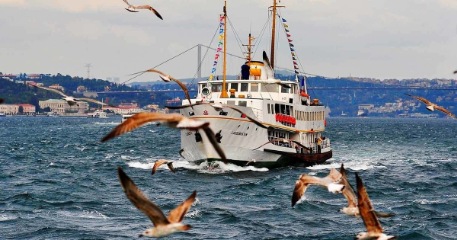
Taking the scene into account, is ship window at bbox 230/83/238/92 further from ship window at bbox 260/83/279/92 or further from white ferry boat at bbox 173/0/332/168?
ship window at bbox 260/83/279/92

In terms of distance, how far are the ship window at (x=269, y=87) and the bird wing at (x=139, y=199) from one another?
41640mm

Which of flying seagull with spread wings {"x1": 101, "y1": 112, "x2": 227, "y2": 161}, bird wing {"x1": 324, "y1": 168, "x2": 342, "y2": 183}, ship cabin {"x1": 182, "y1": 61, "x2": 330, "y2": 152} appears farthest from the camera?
ship cabin {"x1": 182, "y1": 61, "x2": 330, "y2": 152}

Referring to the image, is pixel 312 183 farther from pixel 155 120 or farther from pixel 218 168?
pixel 218 168

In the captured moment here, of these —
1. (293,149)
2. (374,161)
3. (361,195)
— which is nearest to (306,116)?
(293,149)

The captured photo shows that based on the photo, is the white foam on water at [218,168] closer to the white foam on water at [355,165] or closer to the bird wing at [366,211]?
the white foam on water at [355,165]

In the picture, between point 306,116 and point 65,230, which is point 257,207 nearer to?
point 65,230

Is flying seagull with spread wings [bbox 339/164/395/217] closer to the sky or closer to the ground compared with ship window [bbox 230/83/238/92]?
closer to the ground

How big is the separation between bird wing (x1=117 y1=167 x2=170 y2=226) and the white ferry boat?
35.3 metres

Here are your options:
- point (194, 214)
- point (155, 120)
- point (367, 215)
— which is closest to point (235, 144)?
point (194, 214)

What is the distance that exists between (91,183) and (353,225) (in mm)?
21647

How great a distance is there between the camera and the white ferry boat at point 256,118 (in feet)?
185

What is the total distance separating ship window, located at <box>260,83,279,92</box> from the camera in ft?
200

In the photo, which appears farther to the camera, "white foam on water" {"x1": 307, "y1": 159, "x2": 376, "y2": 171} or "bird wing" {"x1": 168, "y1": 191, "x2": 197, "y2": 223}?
"white foam on water" {"x1": 307, "y1": 159, "x2": 376, "y2": 171}

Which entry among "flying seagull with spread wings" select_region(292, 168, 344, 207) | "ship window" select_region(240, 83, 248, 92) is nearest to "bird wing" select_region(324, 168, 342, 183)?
"flying seagull with spread wings" select_region(292, 168, 344, 207)
